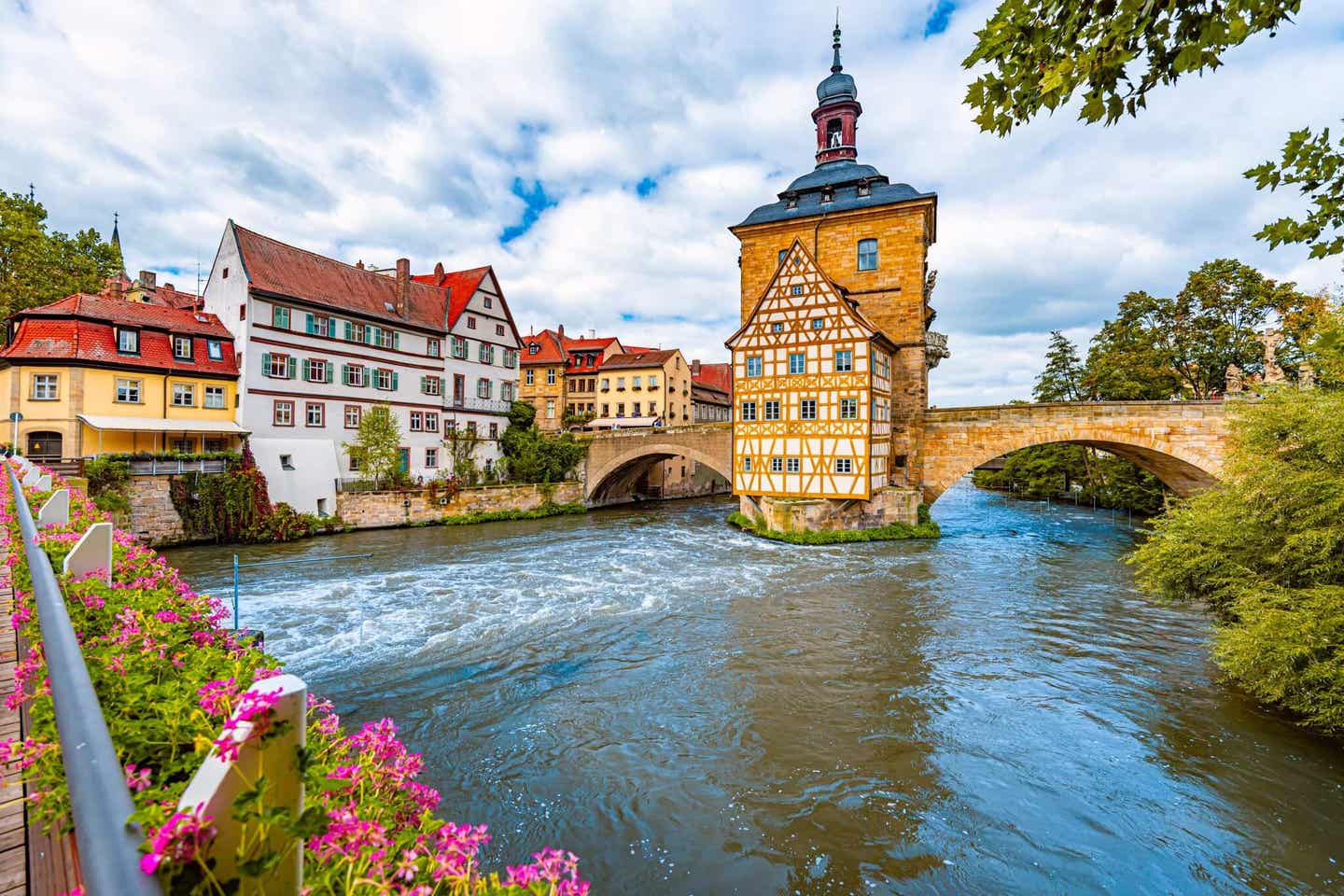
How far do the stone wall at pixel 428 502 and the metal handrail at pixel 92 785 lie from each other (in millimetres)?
23068

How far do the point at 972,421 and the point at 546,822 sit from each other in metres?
20.7

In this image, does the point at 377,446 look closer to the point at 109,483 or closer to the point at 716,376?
the point at 109,483

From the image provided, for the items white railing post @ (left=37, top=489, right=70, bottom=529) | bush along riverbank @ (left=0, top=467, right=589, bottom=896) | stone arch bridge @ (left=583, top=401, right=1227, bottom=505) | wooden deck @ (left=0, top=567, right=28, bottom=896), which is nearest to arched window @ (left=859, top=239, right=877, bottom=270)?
stone arch bridge @ (left=583, top=401, right=1227, bottom=505)

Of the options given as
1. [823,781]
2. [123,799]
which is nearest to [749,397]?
[823,781]

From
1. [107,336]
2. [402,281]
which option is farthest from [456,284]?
[107,336]

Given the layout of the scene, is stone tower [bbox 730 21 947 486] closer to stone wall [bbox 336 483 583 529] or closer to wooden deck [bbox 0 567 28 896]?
stone wall [bbox 336 483 583 529]

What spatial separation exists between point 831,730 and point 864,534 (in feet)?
47.2

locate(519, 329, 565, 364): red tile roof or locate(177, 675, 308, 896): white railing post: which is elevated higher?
locate(519, 329, 565, 364): red tile roof

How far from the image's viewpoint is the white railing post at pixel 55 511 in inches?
233

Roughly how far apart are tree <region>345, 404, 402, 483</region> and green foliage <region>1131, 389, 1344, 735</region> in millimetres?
22585

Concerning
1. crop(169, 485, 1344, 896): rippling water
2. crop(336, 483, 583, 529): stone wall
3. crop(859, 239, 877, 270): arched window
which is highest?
crop(859, 239, 877, 270): arched window

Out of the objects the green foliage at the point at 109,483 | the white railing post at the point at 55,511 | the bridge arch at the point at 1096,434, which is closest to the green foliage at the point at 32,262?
the green foliage at the point at 109,483

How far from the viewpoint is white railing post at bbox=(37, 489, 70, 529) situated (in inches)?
233

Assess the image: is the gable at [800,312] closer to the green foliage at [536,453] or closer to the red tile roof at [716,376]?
the green foliage at [536,453]
